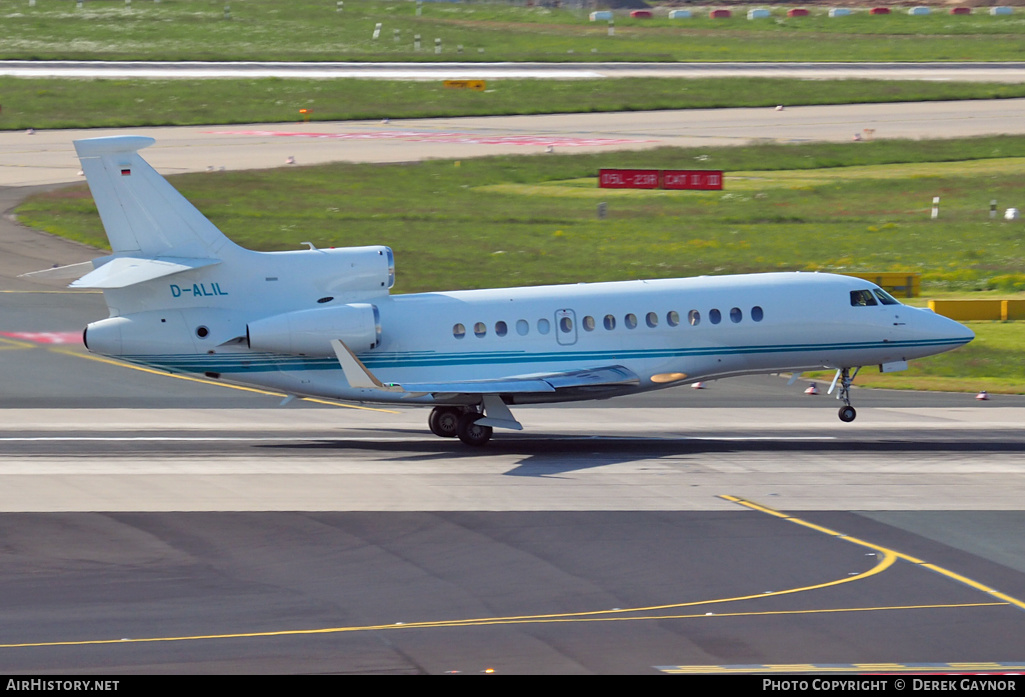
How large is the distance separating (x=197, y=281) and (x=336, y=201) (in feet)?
102

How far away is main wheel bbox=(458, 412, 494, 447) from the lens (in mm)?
30406

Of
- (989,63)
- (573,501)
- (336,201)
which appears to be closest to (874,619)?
(573,501)

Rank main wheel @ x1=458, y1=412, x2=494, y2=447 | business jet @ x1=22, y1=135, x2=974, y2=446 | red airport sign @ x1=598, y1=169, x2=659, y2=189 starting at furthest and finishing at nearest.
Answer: red airport sign @ x1=598, y1=169, x2=659, y2=189
main wheel @ x1=458, y1=412, x2=494, y2=447
business jet @ x1=22, y1=135, x2=974, y2=446

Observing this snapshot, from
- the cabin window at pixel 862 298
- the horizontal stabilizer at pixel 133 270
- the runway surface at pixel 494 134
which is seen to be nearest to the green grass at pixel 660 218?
the runway surface at pixel 494 134

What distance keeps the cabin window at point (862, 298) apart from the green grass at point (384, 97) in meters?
52.9

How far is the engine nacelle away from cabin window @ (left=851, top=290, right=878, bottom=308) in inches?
461

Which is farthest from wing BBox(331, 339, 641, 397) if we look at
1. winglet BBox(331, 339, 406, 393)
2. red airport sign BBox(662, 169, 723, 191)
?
red airport sign BBox(662, 169, 723, 191)

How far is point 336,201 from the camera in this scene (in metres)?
60.2

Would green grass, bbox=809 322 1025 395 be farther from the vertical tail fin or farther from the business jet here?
the vertical tail fin

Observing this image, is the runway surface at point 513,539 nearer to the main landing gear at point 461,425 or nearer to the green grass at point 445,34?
the main landing gear at point 461,425

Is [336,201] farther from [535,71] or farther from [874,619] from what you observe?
[874,619]

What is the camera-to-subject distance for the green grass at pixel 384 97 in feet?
255

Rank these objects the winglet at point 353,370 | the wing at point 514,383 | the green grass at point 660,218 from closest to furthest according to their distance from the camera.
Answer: the winglet at point 353,370 < the wing at point 514,383 < the green grass at point 660,218

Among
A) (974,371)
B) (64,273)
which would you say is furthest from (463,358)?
(974,371)
